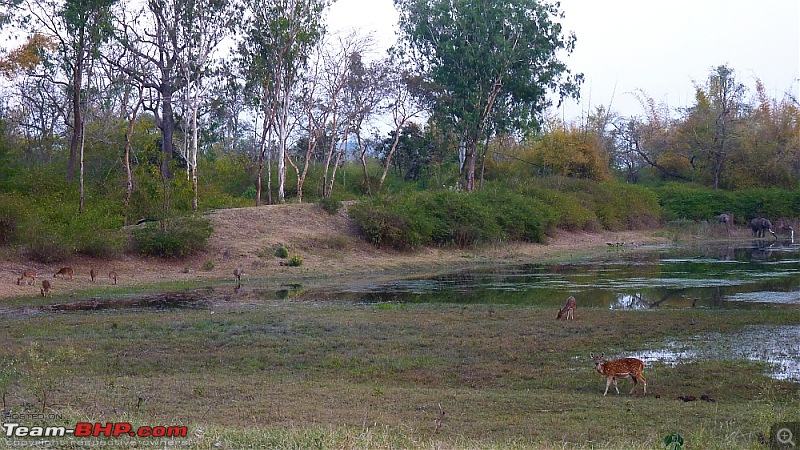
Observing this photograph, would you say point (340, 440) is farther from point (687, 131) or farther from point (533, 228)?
point (687, 131)

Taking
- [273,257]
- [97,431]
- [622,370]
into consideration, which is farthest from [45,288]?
[622,370]

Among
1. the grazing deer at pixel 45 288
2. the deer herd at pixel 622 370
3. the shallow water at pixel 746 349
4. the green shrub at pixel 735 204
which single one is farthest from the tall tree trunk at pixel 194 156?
the green shrub at pixel 735 204

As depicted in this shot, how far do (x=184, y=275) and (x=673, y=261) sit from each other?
20110 mm

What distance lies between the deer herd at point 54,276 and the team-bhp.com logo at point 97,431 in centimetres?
1671

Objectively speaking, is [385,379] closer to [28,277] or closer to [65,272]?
[28,277]

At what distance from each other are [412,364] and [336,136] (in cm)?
3782

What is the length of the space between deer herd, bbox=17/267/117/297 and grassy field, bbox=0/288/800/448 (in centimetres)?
365

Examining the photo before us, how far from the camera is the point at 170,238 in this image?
98.0 ft

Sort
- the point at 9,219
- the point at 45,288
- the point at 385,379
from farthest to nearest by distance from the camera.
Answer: the point at 9,219
the point at 45,288
the point at 385,379

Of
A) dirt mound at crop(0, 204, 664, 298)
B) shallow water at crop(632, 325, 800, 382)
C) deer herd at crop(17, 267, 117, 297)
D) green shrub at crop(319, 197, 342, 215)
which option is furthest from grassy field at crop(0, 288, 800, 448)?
green shrub at crop(319, 197, 342, 215)

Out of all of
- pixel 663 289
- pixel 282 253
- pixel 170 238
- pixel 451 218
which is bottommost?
pixel 663 289

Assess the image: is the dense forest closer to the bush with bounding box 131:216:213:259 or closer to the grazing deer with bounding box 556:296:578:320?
the bush with bounding box 131:216:213:259

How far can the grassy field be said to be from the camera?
8594 mm

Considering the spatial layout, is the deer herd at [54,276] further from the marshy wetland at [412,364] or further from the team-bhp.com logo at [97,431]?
the team-bhp.com logo at [97,431]
